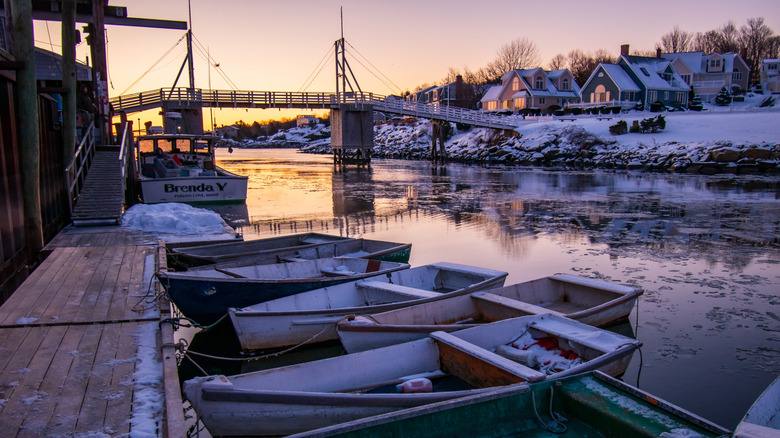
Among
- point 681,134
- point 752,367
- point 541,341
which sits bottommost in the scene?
point 752,367

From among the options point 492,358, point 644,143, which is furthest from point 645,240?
point 644,143

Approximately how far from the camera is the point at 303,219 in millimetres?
18984

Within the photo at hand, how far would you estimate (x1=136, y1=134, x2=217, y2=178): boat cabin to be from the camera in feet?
71.9

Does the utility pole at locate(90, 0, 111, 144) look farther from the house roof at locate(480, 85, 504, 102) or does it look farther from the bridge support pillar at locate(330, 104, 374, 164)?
the house roof at locate(480, 85, 504, 102)

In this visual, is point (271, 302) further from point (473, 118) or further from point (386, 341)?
point (473, 118)

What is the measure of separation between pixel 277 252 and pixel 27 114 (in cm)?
447

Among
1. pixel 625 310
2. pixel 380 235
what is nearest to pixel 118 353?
pixel 625 310

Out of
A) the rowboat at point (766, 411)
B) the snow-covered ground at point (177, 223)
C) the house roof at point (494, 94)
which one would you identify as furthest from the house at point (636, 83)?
the rowboat at point (766, 411)

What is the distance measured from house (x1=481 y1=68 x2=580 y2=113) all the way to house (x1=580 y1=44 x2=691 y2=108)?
7396mm

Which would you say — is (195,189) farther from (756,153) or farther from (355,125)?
(756,153)

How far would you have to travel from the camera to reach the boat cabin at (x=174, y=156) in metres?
21.9

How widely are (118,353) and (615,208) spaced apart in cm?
1891

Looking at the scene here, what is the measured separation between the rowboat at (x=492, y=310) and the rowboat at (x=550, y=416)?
164 cm

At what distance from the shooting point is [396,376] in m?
5.56
